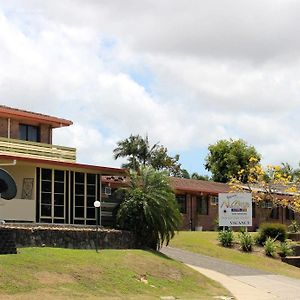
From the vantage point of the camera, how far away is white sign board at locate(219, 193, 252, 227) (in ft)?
135

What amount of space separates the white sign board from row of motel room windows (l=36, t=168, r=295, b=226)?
9197 millimetres

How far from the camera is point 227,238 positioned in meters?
38.1

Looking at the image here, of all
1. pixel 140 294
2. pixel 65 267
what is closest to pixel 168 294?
pixel 140 294

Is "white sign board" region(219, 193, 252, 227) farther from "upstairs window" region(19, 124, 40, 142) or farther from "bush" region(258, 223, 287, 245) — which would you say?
"upstairs window" region(19, 124, 40, 142)

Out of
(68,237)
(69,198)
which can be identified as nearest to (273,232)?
(69,198)

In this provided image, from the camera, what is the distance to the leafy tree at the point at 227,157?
79.8 metres

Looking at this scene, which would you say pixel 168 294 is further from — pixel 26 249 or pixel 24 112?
pixel 24 112

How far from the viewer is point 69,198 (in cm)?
3338

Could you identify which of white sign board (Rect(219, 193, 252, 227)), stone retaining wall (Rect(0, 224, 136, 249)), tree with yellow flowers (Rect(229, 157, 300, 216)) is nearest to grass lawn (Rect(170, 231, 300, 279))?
white sign board (Rect(219, 193, 252, 227))

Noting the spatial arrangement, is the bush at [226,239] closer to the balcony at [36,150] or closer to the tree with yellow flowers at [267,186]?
the balcony at [36,150]

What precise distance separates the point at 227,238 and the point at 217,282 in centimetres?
1143

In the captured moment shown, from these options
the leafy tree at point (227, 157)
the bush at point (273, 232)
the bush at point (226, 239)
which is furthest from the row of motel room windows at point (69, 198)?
the leafy tree at point (227, 157)

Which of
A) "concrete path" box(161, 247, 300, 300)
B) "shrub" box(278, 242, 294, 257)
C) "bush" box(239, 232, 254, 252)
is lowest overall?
"concrete path" box(161, 247, 300, 300)

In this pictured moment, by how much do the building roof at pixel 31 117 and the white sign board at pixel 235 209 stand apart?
1036 cm
